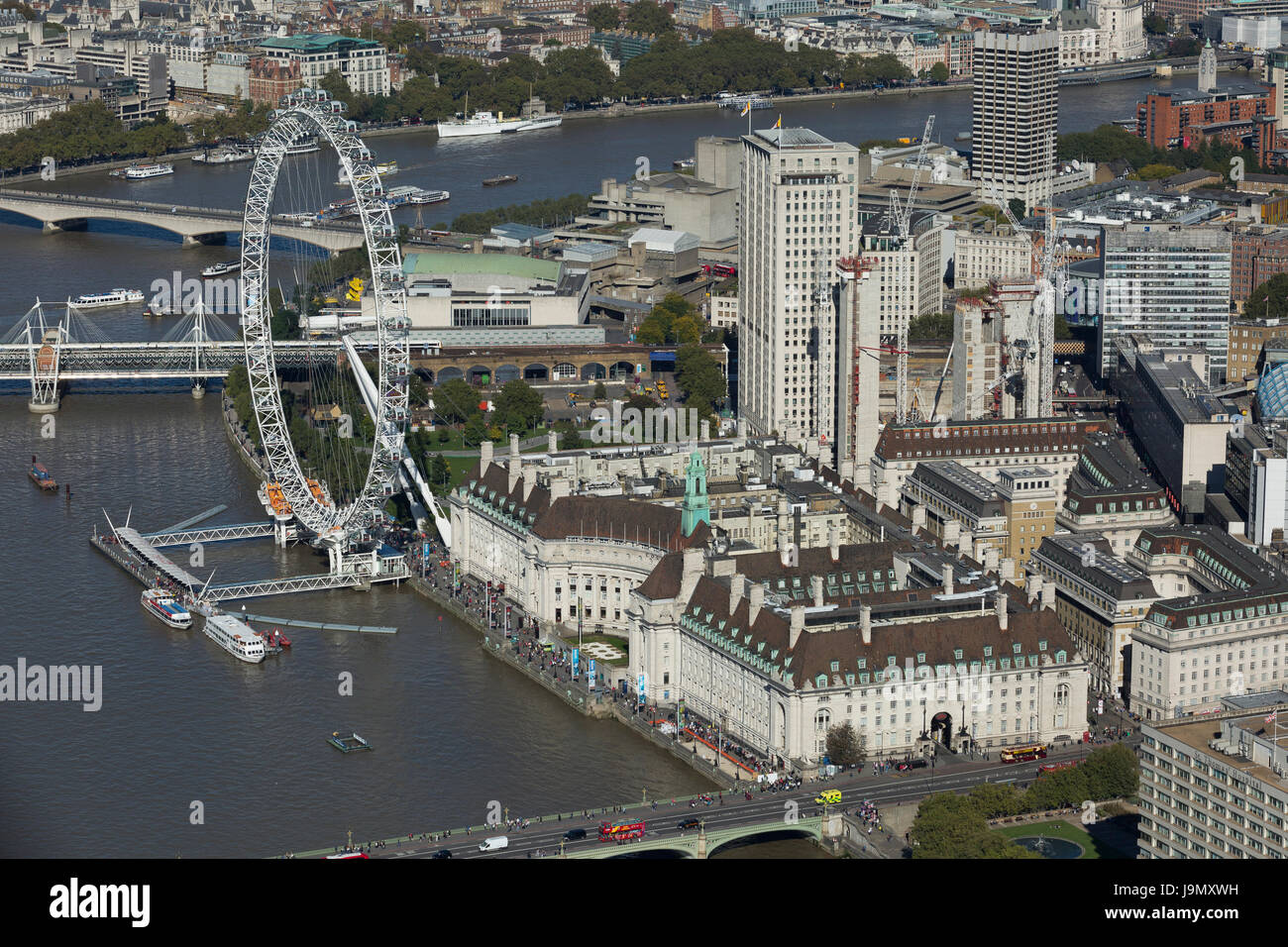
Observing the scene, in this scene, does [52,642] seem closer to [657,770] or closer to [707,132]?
[657,770]

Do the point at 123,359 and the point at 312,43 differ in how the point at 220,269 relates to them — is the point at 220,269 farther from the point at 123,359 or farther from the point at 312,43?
the point at 312,43

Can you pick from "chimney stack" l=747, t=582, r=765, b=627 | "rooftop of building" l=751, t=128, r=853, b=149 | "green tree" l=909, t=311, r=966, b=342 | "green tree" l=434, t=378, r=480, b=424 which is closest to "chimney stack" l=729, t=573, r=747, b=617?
"chimney stack" l=747, t=582, r=765, b=627

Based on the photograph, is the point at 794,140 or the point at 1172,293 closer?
the point at 794,140

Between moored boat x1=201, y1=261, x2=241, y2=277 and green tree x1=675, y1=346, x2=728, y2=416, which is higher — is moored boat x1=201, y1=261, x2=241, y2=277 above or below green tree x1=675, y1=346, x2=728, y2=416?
above

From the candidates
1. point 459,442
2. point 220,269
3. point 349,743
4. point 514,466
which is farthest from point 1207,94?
point 349,743

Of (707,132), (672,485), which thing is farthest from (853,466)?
(707,132)

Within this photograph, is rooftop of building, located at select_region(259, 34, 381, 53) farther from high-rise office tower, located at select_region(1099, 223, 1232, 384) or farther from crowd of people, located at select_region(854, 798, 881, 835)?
crowd of people, located at select_region(854, 798, 881, 835)
